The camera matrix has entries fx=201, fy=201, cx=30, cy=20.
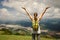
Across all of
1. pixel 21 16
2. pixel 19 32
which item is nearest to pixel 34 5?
pixel 21 16

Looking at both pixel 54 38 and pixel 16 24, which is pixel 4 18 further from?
pixel 54 38

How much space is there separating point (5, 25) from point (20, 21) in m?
1.04

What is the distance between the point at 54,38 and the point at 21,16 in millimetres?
2541

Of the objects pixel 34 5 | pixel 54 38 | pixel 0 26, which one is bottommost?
pixel 54 38

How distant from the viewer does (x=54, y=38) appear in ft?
42.2

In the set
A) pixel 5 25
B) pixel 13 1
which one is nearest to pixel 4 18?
pixel 5 25

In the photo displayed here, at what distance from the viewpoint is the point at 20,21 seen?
42.8ft

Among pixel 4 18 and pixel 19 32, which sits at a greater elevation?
pixel 4 18

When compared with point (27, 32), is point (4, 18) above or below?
above

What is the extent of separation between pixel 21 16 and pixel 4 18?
1114 millimetres

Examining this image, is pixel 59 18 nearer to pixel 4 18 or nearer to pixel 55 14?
pixel 55 14

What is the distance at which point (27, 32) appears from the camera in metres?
12.9

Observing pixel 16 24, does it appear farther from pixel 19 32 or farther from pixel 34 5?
pixel 34 5

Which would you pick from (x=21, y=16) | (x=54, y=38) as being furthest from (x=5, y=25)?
(x=54, y=38)
